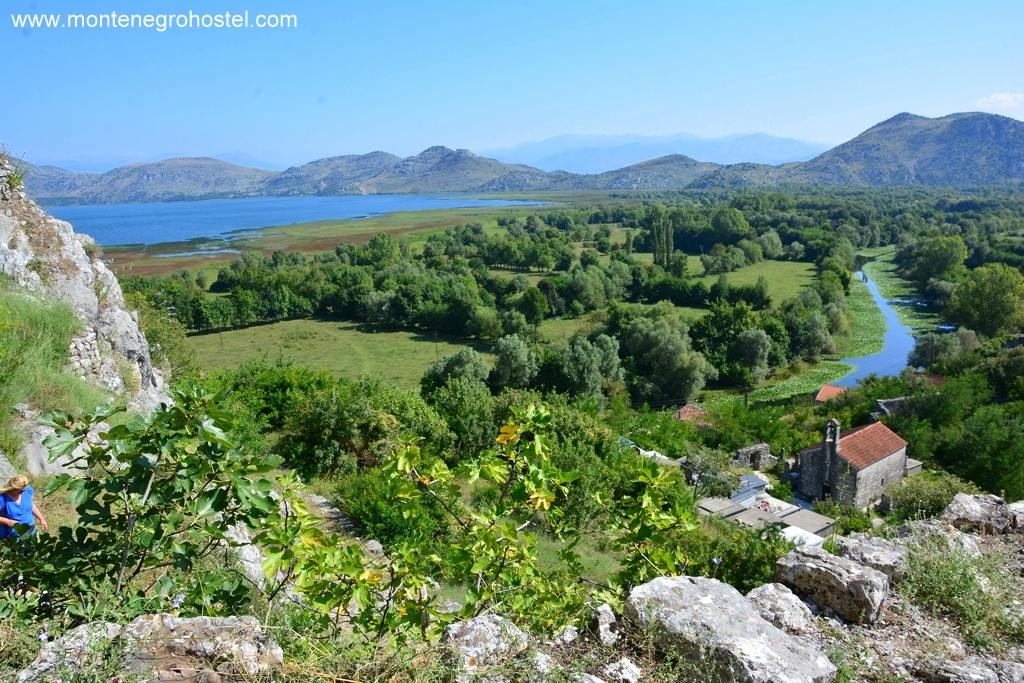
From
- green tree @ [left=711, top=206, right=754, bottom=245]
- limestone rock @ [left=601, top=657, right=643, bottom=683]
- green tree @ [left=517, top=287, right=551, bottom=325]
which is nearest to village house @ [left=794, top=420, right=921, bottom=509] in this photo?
limestone rock @ [left=601, top=657, right=643, bottom=683]

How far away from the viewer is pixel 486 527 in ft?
13.3

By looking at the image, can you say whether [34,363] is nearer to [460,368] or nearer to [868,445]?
[868,445]

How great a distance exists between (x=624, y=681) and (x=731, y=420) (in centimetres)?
3192

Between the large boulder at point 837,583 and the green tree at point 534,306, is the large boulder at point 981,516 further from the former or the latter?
the green tree at point 534,306

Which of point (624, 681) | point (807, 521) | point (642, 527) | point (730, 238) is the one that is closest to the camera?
point (624, 681)

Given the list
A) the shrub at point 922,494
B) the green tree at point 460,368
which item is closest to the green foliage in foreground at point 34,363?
the shrub at point 922,494

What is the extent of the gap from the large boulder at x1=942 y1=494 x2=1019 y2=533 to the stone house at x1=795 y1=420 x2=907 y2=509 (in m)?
20.6

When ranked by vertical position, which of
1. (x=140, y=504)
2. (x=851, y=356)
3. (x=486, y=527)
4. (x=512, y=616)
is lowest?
(x=851, y=356)

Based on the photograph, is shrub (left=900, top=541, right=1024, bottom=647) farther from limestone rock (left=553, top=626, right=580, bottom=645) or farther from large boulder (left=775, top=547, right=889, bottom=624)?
limestone rock (left=553, top=626, right=580, bottom=645)

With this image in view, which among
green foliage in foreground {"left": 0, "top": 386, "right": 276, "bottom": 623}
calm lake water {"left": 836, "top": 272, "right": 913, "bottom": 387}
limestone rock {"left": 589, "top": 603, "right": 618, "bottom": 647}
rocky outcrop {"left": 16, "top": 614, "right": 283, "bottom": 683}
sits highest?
green foliage in foreground {"left": 0, "top": 386, "right": 276, "bottom": 623}

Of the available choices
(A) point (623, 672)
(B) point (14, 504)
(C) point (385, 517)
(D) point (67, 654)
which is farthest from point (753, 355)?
(D) point (67, 654)

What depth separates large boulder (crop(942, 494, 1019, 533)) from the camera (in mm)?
6055

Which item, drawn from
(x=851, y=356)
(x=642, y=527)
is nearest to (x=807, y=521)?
(x=642, y=527)

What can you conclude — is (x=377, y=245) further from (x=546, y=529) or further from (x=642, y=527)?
(x=642, y=527)
